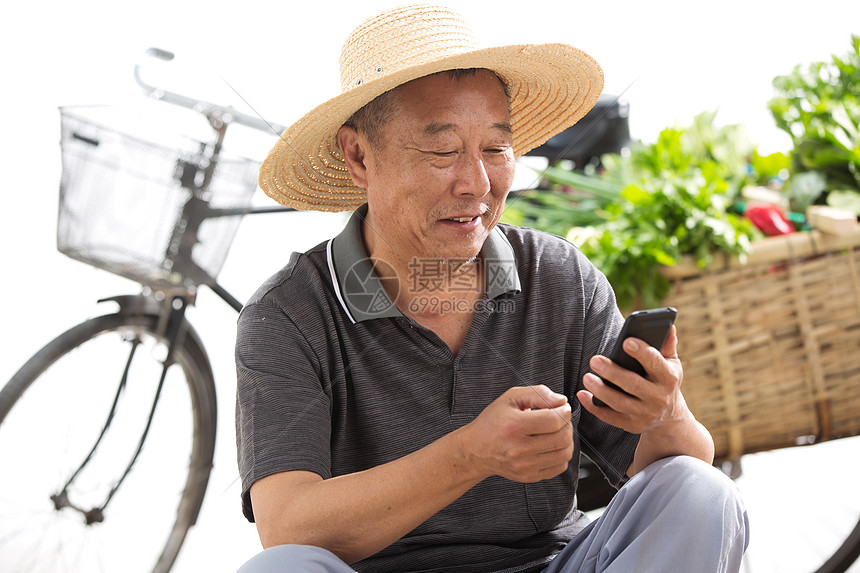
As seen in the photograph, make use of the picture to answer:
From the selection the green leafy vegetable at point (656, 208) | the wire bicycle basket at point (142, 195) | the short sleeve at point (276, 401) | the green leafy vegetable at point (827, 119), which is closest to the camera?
the short sleeve at point (276, 401)

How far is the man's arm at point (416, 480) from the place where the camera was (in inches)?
34.7

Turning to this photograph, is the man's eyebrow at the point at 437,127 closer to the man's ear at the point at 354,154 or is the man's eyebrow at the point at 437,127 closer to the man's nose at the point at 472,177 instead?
the man's nose at the point at 472,177

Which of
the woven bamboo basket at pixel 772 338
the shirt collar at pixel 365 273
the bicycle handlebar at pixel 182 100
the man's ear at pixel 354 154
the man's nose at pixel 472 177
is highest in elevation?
the bicycle handlebar at pixel 182 100

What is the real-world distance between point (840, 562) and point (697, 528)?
1.17 metres

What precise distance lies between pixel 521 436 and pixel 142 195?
1103mm

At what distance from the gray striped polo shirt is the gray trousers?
16 centimetres

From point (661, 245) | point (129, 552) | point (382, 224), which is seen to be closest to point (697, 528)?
point (382, 224)

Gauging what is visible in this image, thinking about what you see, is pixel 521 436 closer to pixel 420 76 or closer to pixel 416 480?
→ pixel 416 480

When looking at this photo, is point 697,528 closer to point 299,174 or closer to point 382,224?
point 382,224

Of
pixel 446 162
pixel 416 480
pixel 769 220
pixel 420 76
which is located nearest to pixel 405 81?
pixel 420 76

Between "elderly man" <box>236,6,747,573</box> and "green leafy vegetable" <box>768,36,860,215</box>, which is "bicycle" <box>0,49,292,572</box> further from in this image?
"green leafy vegetable" <box>768,36,860,215</box>

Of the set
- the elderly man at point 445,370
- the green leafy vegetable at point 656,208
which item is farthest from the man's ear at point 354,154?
the green leafy vegetable at point 656,208

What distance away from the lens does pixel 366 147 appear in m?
1.16

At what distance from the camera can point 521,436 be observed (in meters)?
0.88
